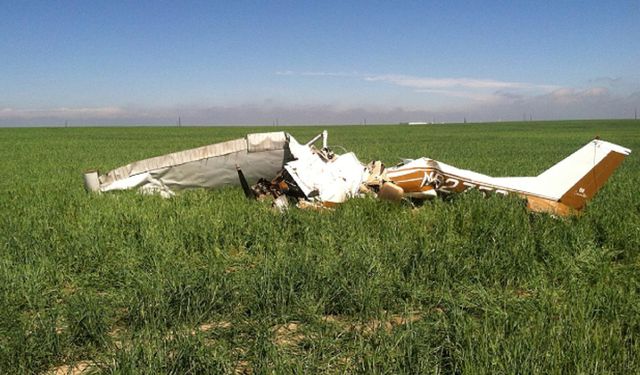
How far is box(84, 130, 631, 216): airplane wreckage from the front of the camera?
285 inches

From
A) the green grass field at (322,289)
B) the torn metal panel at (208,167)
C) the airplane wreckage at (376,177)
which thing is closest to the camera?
the green grass field at (322,289)

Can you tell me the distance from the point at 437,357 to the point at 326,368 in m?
0.70

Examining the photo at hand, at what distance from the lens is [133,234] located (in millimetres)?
5820

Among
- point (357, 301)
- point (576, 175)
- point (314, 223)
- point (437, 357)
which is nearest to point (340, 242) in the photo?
point (314, 223)

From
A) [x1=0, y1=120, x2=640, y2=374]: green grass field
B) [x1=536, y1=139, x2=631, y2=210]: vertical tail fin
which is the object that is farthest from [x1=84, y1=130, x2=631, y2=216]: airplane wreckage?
[x1=0, y1=120, x2=640, y2=374]: green grass field

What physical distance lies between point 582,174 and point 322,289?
5.46 meters

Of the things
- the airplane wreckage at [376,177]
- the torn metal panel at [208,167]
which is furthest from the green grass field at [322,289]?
the torn metal panel at [208,167]

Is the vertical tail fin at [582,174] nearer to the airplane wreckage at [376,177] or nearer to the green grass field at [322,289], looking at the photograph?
the airplane wreckage at [376,177]

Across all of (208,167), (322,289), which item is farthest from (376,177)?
(322,289)

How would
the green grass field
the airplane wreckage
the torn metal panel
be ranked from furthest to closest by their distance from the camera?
the torn metal panel < the airplane wreckage < the green grass field

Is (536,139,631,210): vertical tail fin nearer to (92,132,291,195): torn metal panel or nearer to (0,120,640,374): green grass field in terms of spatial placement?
(0,120,640,374): green grass field

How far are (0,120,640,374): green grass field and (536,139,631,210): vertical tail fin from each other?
0.40 m

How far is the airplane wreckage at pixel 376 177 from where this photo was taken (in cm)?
725

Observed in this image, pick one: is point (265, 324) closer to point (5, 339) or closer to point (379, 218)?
point (5, 339)
